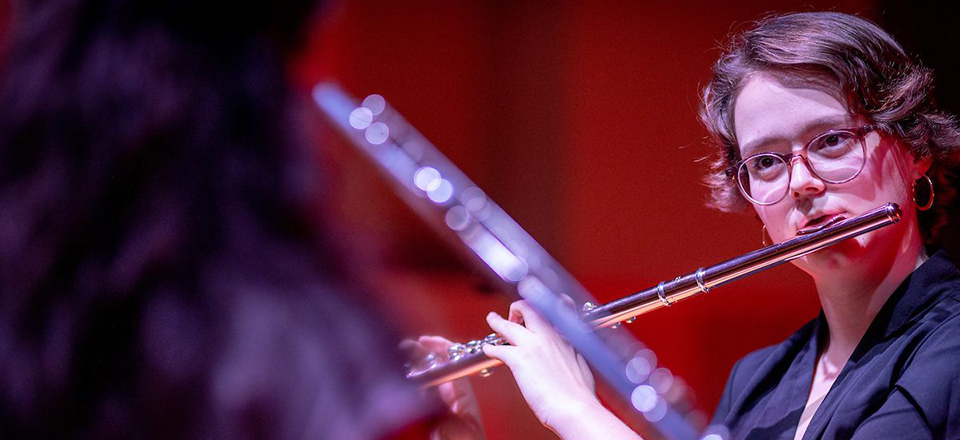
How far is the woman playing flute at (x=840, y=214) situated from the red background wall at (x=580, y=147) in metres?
0.70

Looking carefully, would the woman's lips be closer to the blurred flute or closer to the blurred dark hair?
the blurred flute

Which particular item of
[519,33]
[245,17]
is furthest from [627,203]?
[245,17]

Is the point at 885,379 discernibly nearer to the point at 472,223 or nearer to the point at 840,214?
the point at 840,214

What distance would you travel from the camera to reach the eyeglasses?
1041 millimetres

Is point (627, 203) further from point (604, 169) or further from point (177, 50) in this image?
point (177, 50)

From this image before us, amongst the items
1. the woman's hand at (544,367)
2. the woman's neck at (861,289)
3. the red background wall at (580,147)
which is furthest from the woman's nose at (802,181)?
the red background wall at (580,147)

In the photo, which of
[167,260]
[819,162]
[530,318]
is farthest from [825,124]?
[167,260]

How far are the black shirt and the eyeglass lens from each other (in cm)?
15

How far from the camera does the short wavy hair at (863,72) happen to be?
107 centimetres

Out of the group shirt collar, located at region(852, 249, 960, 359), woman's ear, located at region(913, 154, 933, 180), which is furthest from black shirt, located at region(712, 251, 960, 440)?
woman's ear, located at region(913, 154, 933, 180)

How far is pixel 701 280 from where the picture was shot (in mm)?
1069

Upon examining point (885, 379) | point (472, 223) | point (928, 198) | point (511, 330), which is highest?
point (472, 223)

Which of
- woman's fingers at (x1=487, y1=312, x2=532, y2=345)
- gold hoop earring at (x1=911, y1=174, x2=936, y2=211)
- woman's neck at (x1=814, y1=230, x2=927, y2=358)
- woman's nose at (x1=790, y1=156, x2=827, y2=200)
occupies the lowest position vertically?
woman's neck at (x1=814, y1=230, x2=927, y2=358)

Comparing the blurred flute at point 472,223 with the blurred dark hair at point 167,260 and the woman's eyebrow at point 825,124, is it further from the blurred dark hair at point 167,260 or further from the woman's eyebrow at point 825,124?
the blurred dark hair at point 167,260
